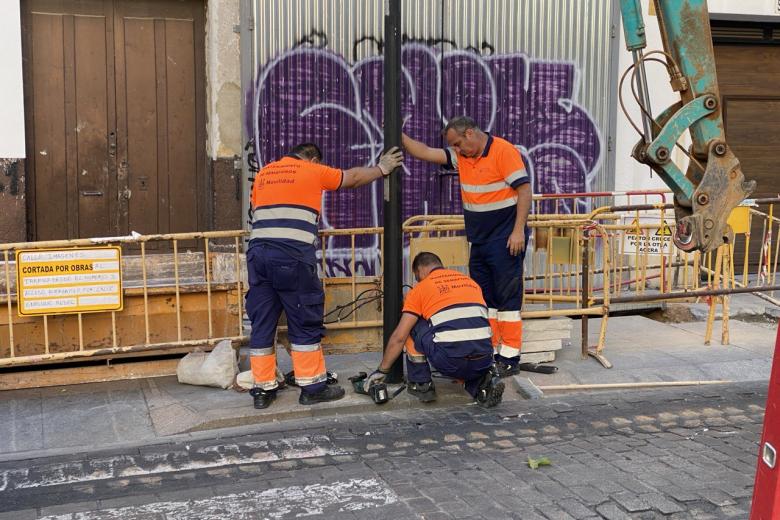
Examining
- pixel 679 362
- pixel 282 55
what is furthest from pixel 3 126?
pixel 679 362

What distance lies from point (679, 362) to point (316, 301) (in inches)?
130

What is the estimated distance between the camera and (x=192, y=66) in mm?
9969

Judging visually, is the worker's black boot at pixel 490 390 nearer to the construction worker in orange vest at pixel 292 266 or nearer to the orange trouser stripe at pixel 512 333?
the orange trouser stripe at pixel 512 333

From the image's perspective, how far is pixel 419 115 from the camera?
10.6 meters

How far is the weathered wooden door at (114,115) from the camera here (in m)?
9.47

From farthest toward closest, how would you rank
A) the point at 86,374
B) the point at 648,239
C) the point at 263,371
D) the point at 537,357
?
1. the point at 648,239
2. the point at 537,357
3. the point at 86,374
4. the point at 263,371

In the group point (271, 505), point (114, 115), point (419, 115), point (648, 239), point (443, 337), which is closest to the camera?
point (271, 505)

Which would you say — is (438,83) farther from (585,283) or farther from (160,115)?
(585,283)

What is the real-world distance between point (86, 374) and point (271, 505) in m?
2.88

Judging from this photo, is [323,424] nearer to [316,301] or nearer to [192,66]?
[316,301]

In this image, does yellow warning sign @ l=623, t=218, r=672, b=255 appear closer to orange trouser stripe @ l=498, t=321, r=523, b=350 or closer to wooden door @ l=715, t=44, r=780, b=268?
orange trouser stripe @ l=498, t=321, r=523, b=350

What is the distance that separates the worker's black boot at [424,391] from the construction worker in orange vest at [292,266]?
0.54 m

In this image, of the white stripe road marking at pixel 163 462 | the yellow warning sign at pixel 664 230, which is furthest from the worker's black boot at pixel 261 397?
the yellow warning sign at pixel 664 230

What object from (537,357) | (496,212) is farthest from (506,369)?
(496,212)
